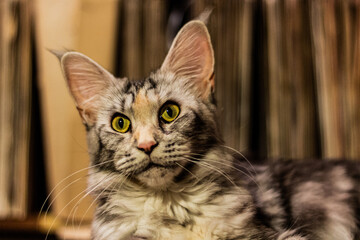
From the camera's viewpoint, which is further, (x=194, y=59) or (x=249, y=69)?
(x=249, y=69)

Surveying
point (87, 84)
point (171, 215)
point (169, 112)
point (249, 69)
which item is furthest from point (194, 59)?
point (249, 69)

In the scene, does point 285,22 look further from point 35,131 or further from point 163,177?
point 35,131

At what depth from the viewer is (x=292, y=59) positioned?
1.89 meters

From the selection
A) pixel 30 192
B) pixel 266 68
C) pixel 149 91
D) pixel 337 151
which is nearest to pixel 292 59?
pixel 266 68

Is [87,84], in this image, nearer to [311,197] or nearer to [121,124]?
[121,124]

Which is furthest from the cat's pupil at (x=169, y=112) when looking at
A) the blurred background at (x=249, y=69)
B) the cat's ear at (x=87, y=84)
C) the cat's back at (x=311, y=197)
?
the blurred background at (x=249, y=69)

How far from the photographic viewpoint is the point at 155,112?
3.04 feet

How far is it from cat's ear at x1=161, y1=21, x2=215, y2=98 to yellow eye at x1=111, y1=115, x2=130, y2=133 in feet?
0.68

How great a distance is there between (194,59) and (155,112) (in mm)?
239

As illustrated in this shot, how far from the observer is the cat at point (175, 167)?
90cm

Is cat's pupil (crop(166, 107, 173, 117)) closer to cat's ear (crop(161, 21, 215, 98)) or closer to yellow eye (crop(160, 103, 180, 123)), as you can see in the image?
yellow eye (crop(160, 103, 180, 123))

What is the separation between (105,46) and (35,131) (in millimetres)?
682

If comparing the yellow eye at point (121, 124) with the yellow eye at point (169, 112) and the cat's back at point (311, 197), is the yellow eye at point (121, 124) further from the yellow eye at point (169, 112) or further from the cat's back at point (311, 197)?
the cat's back at point (311, 197)

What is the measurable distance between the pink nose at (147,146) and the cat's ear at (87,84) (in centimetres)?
28
